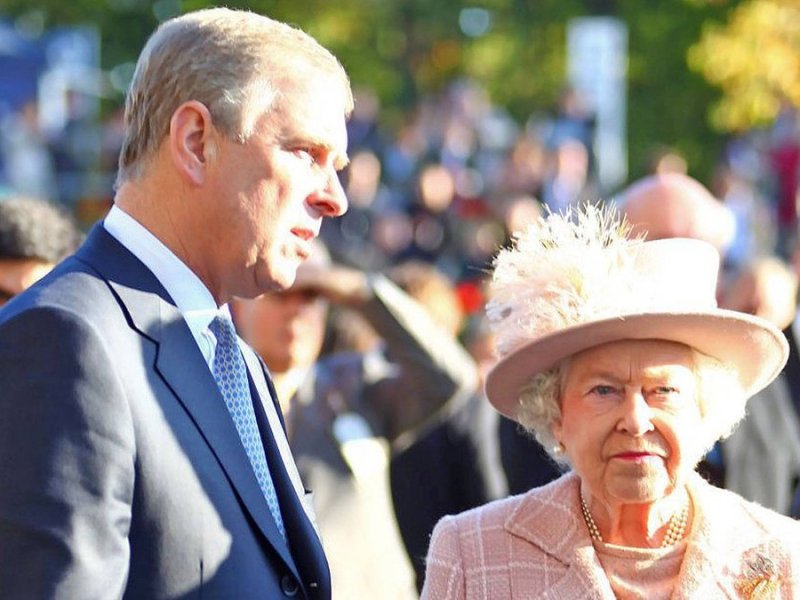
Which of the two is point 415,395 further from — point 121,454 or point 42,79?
point 42,79

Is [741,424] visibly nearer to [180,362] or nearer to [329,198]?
[329,198]

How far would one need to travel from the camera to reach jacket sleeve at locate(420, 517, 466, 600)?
4449mm

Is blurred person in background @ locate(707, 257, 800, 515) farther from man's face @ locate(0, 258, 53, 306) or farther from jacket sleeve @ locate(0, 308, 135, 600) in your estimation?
jacket sleeve @ locate(0, 308, 135, 600)

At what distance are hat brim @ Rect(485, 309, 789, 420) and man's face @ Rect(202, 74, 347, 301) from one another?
0.96 metres

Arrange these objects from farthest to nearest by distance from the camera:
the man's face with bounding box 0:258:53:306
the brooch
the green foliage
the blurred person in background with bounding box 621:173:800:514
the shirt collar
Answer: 1. the green foliage
2. the blurred person in background with bounding box 621:173:800:514
3. the man's face with bounding box 0:258:53:306
4. the brooch
5. the shirt collar

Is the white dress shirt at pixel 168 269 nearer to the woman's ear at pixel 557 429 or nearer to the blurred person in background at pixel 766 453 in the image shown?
the woman's ear at pixel 557 429

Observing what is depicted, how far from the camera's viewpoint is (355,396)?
677 cm

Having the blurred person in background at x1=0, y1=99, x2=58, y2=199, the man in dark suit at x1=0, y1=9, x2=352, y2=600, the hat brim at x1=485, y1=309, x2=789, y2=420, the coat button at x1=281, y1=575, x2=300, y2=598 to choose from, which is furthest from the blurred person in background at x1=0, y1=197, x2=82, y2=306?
the blurred person in background at x1=0, y1=99, x2=58, y2=199

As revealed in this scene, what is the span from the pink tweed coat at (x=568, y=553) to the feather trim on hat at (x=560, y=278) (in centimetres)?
43

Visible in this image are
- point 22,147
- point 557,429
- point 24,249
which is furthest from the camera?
point 22,147

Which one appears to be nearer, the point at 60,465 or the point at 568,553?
the point at 60,465

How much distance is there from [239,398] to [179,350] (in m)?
0.25

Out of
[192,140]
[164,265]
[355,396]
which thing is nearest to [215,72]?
[192,140]

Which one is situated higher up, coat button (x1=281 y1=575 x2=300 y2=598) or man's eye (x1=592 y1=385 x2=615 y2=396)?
man's eye (x1=592 y1=385 x2=615 y2=396)
